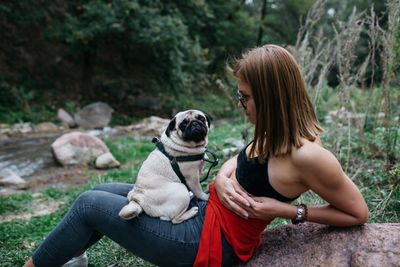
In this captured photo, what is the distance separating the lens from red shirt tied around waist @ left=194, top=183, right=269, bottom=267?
1998 millimetres

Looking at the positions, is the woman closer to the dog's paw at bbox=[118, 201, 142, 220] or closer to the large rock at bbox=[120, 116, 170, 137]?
the dog's paw at bbox=[118, 201, 142, 220]

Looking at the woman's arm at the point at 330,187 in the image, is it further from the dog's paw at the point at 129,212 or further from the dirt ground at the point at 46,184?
the dirt ground at the point at 46,184

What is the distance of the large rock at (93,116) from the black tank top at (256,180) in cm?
965

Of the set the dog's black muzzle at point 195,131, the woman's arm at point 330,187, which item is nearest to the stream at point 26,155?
the dog's black muzzle at point 195,131

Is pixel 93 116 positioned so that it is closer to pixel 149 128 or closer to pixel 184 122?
pixel 149 128

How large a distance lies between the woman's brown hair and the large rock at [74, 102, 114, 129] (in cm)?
982

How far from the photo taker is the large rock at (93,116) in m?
11.4

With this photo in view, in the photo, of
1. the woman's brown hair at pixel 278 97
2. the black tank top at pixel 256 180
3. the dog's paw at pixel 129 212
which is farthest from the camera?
the dog's paw at pixel 129 212

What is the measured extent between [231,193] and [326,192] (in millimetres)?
429

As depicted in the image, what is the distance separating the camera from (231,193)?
1.99 meters

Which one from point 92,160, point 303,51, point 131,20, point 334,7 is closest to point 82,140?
point 92,160

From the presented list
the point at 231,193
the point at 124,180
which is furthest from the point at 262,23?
the point at 231,193

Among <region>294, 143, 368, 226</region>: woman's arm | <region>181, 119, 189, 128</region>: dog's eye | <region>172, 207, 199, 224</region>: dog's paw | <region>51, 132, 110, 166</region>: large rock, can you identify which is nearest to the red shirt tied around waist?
<region>172, 207, 199, 224</region>: dog's paw

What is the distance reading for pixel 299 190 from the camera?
1904 mm
